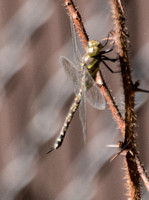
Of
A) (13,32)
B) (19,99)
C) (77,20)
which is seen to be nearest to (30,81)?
(19,99)

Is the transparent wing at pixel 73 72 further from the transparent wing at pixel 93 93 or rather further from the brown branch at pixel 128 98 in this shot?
the brown branch at pixel 128 98

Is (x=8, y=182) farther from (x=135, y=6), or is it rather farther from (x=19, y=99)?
(x=135, y=6)

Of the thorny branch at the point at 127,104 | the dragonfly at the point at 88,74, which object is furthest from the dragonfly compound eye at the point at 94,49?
the thorny branch at the point at 127,104

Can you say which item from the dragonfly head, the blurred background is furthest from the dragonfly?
the blurred background

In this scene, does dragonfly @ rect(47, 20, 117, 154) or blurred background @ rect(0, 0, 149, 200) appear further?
blurred background @ rect(0, 0, 149, 200)

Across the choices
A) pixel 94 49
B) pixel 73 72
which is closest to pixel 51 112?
pixel 73 72

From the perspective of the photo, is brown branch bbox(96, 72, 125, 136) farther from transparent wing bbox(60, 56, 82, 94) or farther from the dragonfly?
transparent wing bbox(60, 56, 82, 94)

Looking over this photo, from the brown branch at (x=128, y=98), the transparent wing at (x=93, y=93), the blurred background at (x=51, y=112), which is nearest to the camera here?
the brown branch at (x=128, y=98)
